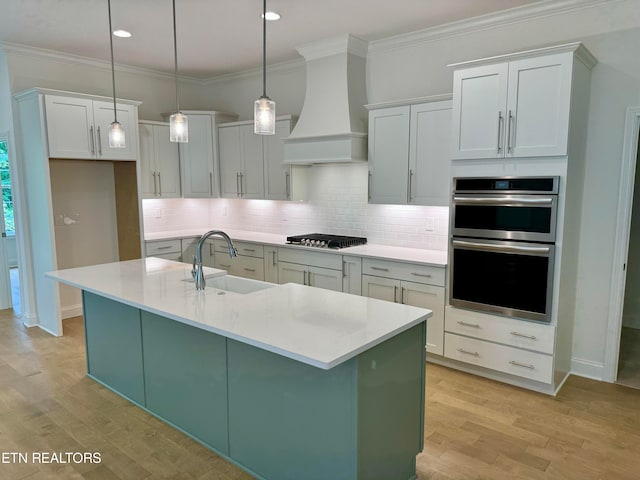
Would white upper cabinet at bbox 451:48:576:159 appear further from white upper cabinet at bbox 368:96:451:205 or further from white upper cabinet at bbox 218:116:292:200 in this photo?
white upper cabinet at bbox 218:116:292:200

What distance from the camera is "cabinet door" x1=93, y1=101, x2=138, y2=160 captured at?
475 cm

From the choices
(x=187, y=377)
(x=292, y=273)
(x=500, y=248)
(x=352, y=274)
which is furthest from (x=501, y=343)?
(x=187, y=377)

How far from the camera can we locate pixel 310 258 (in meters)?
4.63

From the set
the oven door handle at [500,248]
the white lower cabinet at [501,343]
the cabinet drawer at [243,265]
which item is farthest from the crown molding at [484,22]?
the cabinet drawer at [243,265]

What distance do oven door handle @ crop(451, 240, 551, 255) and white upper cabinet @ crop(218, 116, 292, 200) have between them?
219cm

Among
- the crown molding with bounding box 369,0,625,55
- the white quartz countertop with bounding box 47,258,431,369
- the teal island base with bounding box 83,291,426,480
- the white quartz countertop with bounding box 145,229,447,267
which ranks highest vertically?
the crown molding with bounding box 369,0,625,55

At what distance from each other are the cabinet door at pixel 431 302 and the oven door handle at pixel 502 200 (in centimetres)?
76

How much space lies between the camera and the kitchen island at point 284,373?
202cm

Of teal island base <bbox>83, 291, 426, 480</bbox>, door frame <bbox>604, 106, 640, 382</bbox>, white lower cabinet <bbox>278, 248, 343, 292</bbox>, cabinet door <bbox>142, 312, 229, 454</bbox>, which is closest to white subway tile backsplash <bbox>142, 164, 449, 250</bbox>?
white lower cabinet <bbox>278, 248, 343, 292</bbox>

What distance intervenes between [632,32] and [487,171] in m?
1.42

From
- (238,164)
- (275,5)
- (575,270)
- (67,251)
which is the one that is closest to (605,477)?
(575,270)

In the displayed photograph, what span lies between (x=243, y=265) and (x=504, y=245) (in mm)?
3024

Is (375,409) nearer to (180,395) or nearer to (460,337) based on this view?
(180,395)

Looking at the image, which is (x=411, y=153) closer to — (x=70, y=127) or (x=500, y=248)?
(x=500, y=248)
